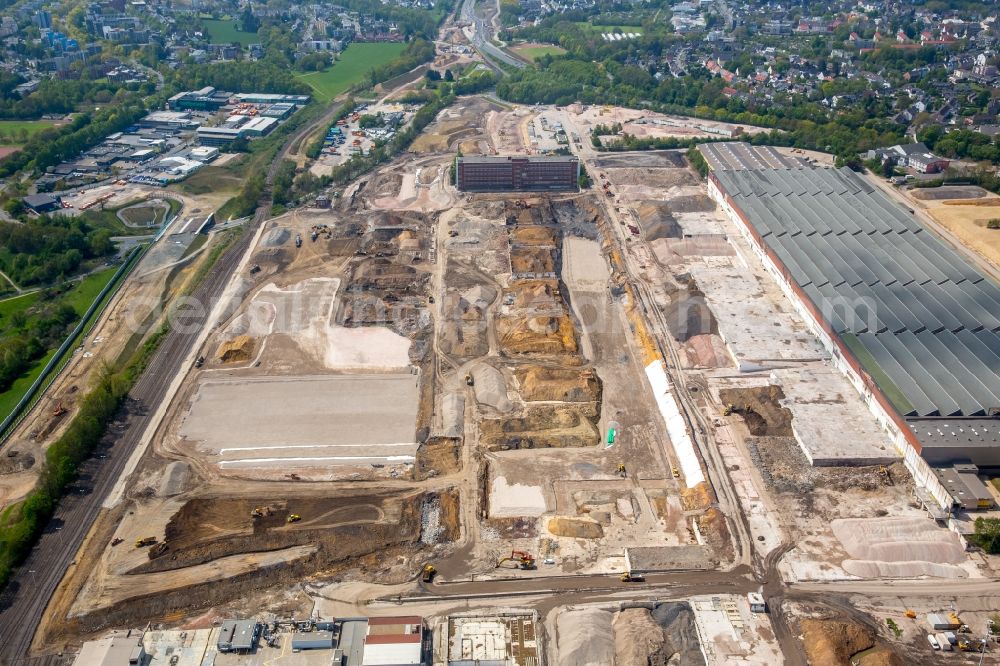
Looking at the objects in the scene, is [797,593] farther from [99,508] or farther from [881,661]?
[99,508]

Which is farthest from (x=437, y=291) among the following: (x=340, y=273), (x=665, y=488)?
(x=665, y=488)

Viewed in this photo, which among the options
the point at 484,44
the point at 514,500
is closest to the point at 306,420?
the point at 514,500

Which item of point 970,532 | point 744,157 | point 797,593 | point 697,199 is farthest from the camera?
point 744,157

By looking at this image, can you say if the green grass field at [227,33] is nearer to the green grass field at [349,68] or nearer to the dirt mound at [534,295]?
the green grass field at [349,68]

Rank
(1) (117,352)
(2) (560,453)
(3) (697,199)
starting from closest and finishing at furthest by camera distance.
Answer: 1. (2) (560,453)
2. (1) (117,352)
3. (3) (697,199)

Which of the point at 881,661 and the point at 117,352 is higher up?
the point at 881,661

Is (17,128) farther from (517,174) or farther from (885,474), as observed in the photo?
(885,474)

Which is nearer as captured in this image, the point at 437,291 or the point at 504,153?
the point at 437,291
